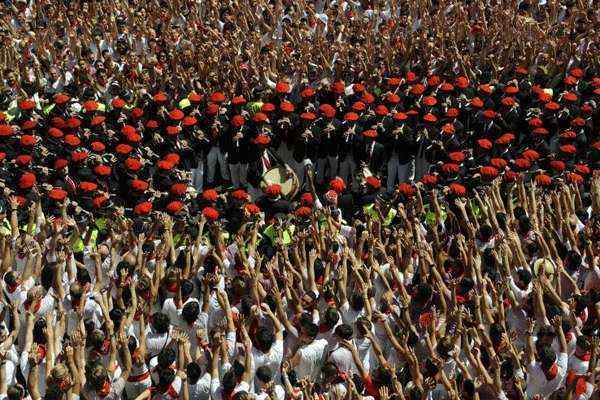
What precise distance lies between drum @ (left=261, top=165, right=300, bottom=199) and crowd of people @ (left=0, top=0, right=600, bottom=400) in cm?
6

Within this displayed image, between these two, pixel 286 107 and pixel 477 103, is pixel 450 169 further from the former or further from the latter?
pixel 286 107

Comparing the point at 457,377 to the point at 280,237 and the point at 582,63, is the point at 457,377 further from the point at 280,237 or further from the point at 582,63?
the point at 582,63

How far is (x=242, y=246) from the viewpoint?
26.9ft

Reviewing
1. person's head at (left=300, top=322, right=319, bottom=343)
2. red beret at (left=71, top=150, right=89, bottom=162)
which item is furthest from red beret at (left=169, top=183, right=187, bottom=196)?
person's head at (left=300, top=322, right=319, bottom=343)

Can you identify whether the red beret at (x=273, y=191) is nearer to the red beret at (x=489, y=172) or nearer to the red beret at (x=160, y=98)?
the red beret at (x=160, y=98)

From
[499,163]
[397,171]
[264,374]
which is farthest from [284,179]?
[264,374]

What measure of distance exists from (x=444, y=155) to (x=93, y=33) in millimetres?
6642

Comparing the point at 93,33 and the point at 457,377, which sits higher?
the point at 93,33

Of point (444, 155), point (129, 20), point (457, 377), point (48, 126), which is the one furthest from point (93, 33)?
point (457, 377)

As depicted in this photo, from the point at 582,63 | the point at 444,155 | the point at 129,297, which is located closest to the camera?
the point at 129,297

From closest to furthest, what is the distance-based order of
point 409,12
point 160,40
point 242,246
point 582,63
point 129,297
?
point 129,297 → point 242,246 → point 582,63 → point 160,40 → point 409,12

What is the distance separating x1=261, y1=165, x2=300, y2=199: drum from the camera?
10.4 m

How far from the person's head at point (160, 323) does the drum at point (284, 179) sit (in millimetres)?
3748

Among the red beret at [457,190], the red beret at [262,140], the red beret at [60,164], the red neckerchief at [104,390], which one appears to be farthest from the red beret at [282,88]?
the red neckerchief at [104,390]
